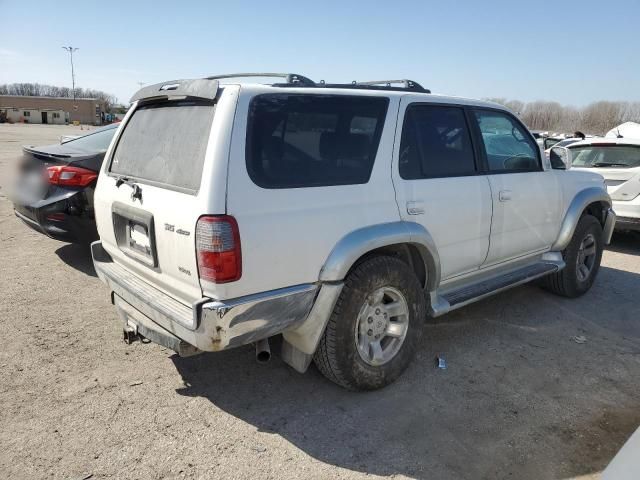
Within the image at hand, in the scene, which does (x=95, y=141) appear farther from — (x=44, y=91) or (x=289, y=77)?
(x=44, y=91)

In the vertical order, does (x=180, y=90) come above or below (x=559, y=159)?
above

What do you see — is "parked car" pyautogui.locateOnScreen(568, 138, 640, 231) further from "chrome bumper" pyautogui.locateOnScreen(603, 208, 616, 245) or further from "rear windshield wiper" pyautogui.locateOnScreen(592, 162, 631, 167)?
"chrome bumper" pyautogui.locateOnScreen(603, 208, 616, 245)

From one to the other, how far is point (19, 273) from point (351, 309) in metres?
4.19

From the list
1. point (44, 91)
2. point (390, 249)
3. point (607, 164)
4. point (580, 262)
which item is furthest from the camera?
point (44, 91)

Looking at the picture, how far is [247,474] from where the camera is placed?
2.48 m

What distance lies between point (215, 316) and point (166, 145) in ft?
3.87

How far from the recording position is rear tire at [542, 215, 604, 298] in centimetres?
500

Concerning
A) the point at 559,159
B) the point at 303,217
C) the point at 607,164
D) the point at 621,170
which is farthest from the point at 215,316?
the point at 607,164

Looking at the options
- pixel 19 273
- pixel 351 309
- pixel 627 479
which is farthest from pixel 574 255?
pixel 19 273

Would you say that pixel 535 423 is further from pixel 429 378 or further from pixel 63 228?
pixel 63 228

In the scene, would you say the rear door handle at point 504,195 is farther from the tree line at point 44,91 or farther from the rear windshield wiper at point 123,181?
the tree line at point 44,91

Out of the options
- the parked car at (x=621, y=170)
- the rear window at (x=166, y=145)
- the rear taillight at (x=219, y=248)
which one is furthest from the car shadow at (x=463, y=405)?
the parked car at (x=621, y=170)

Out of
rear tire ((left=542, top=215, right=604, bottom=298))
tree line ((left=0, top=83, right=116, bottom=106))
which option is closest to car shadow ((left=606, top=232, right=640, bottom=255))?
rear tire ((left=542, top=215, right=604, bottom=298))

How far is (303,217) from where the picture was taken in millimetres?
2635
